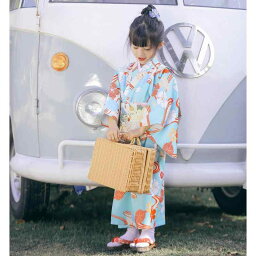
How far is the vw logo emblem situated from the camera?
12.9 feet

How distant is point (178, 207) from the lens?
5.83 metres

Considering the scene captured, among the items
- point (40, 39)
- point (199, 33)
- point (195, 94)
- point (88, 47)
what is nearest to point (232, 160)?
point (195, 94)

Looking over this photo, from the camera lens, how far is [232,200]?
541 cm

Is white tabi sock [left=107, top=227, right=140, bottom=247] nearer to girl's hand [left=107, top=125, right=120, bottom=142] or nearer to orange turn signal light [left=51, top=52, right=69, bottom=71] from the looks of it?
girl's hand [left=107, top=125, right=120, bottom=142]

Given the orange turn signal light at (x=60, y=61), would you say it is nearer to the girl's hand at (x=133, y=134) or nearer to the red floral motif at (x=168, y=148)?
the girl's hand at (x=133, y=134)

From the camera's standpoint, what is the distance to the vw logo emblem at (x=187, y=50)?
3928 millimetres

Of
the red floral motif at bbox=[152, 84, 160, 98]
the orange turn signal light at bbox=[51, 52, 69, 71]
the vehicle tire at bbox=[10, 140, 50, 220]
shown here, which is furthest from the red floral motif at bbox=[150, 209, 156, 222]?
the vehicle tire at bbox=[10, 140, 50, 220]

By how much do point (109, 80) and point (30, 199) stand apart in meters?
1.20

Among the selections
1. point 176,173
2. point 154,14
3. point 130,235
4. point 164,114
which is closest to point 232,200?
point 176,173

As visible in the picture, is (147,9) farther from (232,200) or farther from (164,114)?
(232,200)

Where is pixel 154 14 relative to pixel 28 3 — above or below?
below

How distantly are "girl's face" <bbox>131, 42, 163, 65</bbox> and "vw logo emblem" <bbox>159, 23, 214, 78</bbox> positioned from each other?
0.17m
